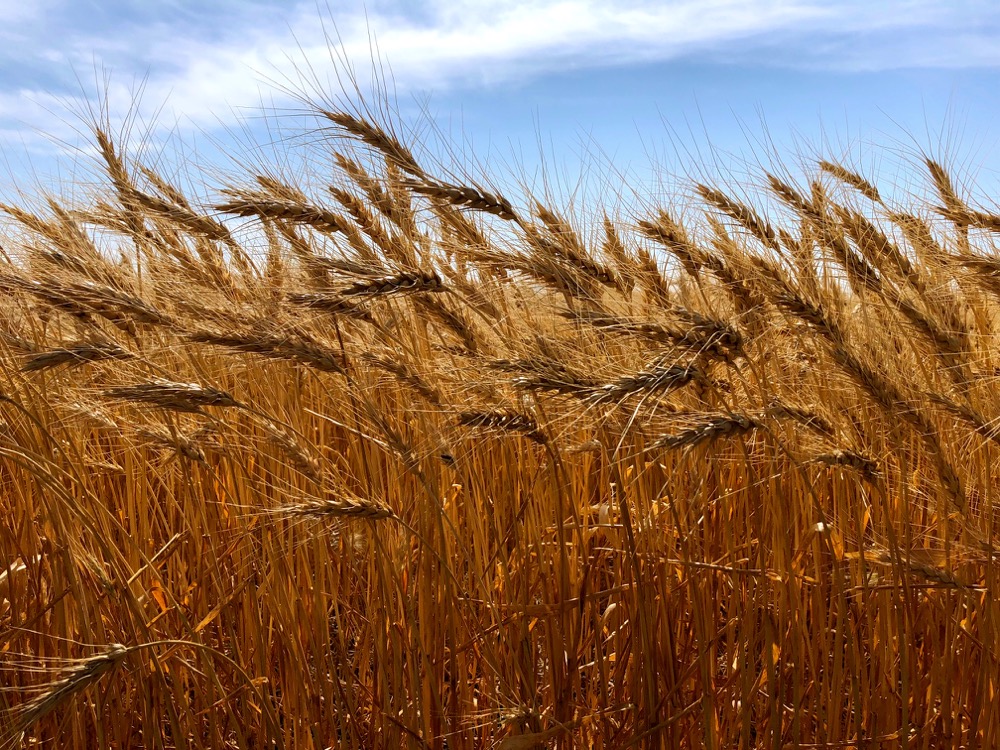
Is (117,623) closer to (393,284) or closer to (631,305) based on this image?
(393,284)

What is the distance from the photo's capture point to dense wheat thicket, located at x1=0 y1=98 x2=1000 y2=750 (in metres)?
1.27

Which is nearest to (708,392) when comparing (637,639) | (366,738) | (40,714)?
(637,639)

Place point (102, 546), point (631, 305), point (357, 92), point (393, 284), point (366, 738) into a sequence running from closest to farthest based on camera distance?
point (102, 546)
point (393, 284)
point (631, 305)
point (366, 738)
point (357, 92)

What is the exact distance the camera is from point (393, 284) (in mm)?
1344

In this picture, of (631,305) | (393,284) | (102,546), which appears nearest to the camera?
(102,546)

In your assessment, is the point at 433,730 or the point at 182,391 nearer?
the point at 182,391

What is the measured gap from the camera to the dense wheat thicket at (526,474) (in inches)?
50.1

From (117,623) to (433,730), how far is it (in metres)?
0.68

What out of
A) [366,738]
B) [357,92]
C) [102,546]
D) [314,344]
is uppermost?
[357,92]

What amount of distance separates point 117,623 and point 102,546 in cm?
47

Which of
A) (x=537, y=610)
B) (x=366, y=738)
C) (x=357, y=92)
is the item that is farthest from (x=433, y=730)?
(x=357, y=92)

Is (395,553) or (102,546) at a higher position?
(102,546)

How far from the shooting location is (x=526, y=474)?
6.19 feet

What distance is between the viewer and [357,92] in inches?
68.7
